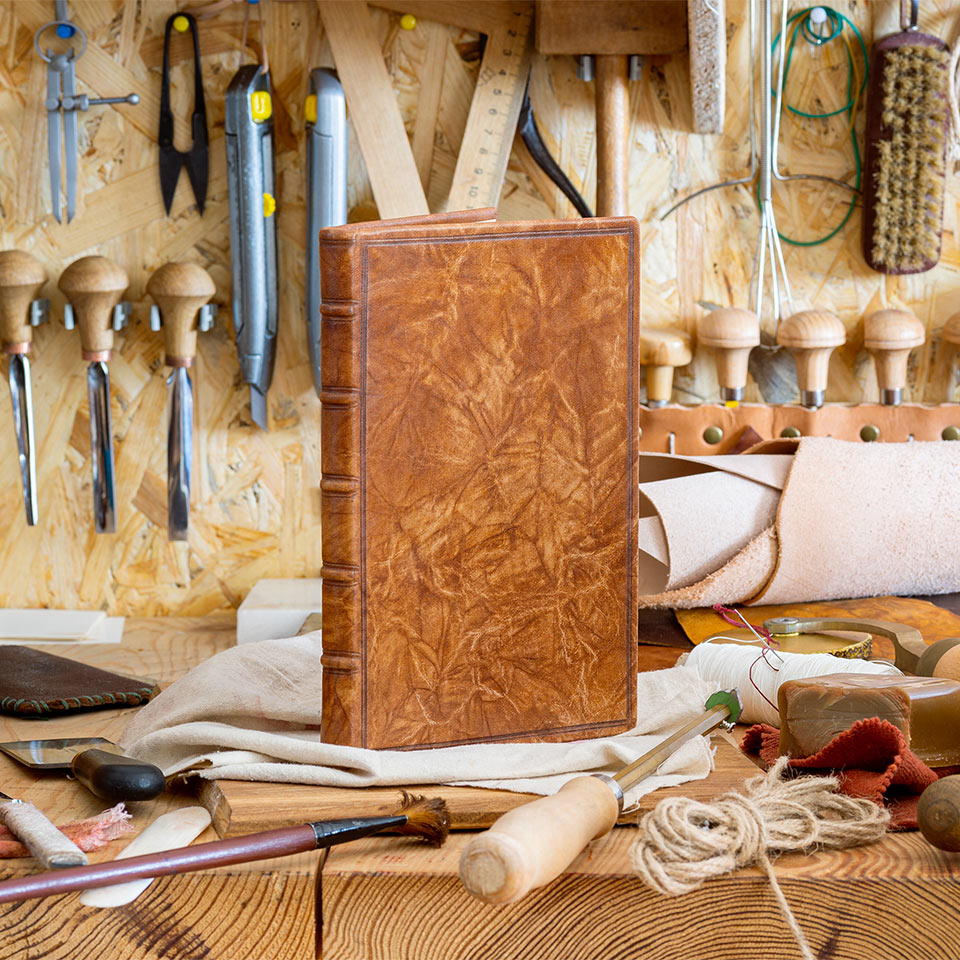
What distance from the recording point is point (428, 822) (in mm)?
685

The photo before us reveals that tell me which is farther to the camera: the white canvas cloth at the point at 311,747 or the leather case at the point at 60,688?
the leather case at the point at 60,688

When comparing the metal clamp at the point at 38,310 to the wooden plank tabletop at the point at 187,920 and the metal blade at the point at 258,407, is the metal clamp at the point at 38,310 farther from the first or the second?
the wooden plank tabletop at the point at 187,920

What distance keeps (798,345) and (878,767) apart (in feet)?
3.08

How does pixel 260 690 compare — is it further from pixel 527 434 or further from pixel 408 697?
pixel 527 434

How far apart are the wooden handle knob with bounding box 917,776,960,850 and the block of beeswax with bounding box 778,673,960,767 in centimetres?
10

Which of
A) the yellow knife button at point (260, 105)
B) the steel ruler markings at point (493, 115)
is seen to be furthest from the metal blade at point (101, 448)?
the steel ruler markings at point (493, 115)

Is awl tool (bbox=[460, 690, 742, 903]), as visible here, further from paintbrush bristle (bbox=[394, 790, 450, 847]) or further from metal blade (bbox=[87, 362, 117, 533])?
metal blade (bbox=[87, 362, 117, 533])

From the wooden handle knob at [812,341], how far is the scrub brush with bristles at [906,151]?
13 cm

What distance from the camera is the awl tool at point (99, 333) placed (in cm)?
153

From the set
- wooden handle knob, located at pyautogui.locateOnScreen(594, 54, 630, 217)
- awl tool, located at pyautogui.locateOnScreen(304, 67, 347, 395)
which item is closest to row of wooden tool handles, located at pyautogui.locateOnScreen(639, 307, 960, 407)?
wooden handle knob, located at pyautogui.locateOnScreen(594, 54, 630, 217)

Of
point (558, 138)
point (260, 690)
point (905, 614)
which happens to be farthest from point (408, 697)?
point (558, 138)

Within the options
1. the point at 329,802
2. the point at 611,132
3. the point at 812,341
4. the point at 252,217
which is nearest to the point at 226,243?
the point at 252,217

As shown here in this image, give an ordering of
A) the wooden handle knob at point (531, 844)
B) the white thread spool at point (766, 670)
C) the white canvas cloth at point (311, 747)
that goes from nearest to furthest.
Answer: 1. the wooden handle knob at point (531, 844)
2. the white canvas cloth at point (311, 747)
3. the white thread spool at point (766, 670)

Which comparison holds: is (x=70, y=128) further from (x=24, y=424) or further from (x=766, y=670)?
(x=766, y=670)
